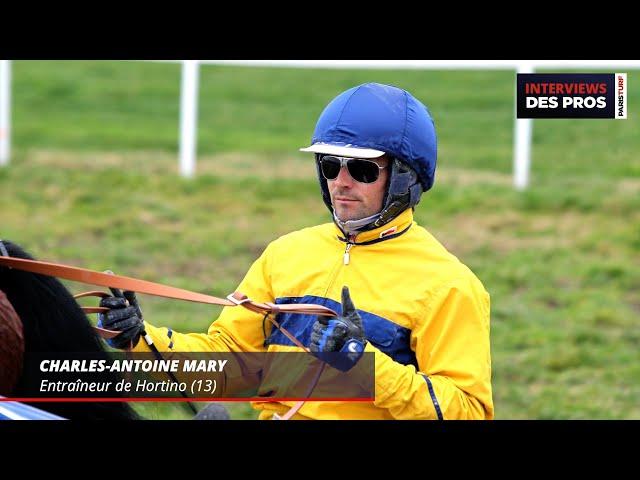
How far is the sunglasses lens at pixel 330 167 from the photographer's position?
10.9ft

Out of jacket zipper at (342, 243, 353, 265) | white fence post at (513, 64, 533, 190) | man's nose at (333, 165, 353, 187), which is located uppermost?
white fence post at (513, 64, 533, 190)

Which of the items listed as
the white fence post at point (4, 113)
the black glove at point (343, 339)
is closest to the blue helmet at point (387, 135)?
the black glove at point (343, 339)

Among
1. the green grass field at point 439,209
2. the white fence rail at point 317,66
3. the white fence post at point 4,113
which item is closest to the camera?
the green grass field at point 439,209

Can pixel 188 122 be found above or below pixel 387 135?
above

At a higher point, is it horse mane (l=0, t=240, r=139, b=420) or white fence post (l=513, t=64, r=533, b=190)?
white fence post (l=513, t=64, r=533, b=190)

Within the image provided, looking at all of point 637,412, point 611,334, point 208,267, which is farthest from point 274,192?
point 637,412

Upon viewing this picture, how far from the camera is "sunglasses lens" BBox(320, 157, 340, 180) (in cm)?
333

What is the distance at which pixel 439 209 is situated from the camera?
922 centimetres

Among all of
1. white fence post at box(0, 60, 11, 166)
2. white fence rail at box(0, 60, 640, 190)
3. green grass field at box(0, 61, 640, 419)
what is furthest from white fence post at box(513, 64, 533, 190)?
white fence post at box(0, 60, 11, 166)

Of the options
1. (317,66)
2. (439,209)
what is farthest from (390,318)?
(317,66)

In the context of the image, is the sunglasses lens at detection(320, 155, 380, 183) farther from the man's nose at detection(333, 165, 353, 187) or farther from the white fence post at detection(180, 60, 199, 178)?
the white fence post at detection(180, 60, 199, 178)

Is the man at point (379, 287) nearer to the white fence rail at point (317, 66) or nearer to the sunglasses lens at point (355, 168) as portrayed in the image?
the sunglasses lens at point (355, 168)

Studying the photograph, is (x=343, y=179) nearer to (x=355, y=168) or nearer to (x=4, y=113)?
(x=355, y=168)

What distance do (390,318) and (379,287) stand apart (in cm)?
10
